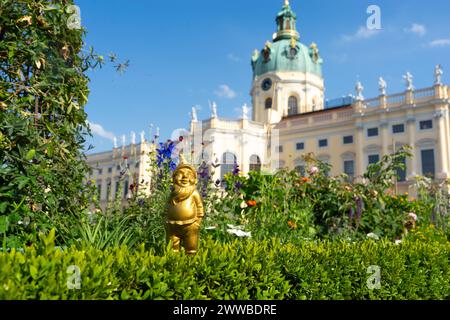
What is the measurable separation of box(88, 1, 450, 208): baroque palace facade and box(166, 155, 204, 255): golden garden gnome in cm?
2009

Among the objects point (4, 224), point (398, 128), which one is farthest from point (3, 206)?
point (398, 128)

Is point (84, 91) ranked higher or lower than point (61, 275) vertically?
higher

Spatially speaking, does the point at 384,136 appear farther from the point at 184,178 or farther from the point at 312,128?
the point at 184,178

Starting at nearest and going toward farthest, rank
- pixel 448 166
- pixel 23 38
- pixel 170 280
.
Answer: pixel 170 280
pixel 23 38
pixel 448 166

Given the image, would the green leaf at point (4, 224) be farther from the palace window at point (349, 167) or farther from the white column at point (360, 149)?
the palace window at point (349, 167)

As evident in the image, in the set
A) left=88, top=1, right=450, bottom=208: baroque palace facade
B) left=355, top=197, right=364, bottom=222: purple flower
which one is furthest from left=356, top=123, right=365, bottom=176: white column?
left=355, top=197, right=364, bottom=222: purple flower

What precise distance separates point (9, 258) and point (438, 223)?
39.2ft

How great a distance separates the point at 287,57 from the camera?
4988 cm

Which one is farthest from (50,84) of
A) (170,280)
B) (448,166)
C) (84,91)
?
(448,166)

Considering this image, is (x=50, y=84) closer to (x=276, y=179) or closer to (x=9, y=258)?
(x=9, y=258)

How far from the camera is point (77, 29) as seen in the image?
15.0 feet

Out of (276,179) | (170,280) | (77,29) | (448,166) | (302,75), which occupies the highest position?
(302,75)

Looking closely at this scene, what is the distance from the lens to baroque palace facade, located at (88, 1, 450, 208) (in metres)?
31.5

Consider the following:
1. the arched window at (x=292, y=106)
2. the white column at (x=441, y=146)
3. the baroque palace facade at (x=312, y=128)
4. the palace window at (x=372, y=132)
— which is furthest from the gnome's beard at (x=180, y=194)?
the arched window at (x=292, y=106)
